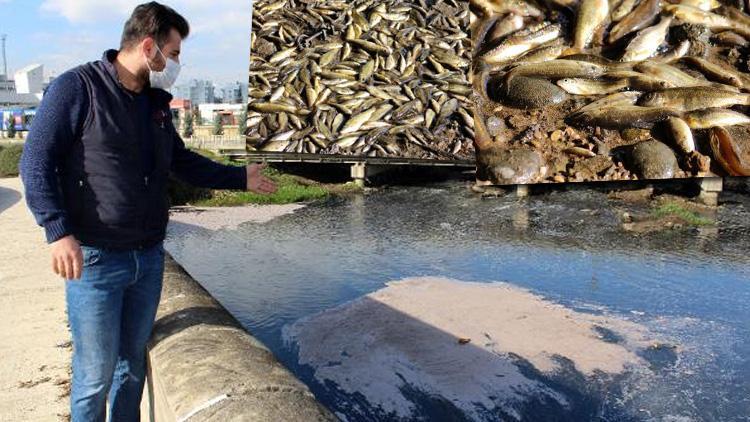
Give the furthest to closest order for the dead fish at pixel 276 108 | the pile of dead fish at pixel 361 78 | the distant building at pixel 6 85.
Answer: the distant building at pixel 6 85 → the pile of dead fish at pixel 361 78 → the dead fish at pixel 276 108

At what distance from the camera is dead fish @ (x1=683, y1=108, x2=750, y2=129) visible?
378 cm

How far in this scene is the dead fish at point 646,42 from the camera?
374 cm

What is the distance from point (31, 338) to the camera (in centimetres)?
318

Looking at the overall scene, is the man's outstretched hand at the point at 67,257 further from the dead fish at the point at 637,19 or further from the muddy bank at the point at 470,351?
the dead fish at the point at 637,19

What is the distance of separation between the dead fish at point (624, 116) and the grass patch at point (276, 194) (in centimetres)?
606

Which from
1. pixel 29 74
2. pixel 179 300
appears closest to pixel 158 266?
pixel 179 300

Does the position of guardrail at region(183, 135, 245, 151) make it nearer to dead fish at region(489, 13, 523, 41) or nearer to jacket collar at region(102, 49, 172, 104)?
dead fish at region(489, 13, 523, 41)

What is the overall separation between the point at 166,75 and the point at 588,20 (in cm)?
285

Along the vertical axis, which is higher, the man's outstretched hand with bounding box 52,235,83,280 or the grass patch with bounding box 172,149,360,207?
the man's outstretched hand with bounding box 52,235,83,280

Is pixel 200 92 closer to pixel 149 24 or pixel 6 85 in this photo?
pixel 6 85

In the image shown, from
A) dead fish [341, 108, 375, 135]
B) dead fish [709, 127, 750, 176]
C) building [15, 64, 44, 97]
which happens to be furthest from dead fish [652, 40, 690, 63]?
building [15, 64, 44, 97]

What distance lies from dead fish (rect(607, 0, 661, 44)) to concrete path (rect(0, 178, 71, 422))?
11.8 ft

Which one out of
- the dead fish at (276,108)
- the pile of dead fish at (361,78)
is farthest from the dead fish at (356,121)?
the dead fish at (276,108)

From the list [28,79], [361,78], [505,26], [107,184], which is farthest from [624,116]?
[28,79]
